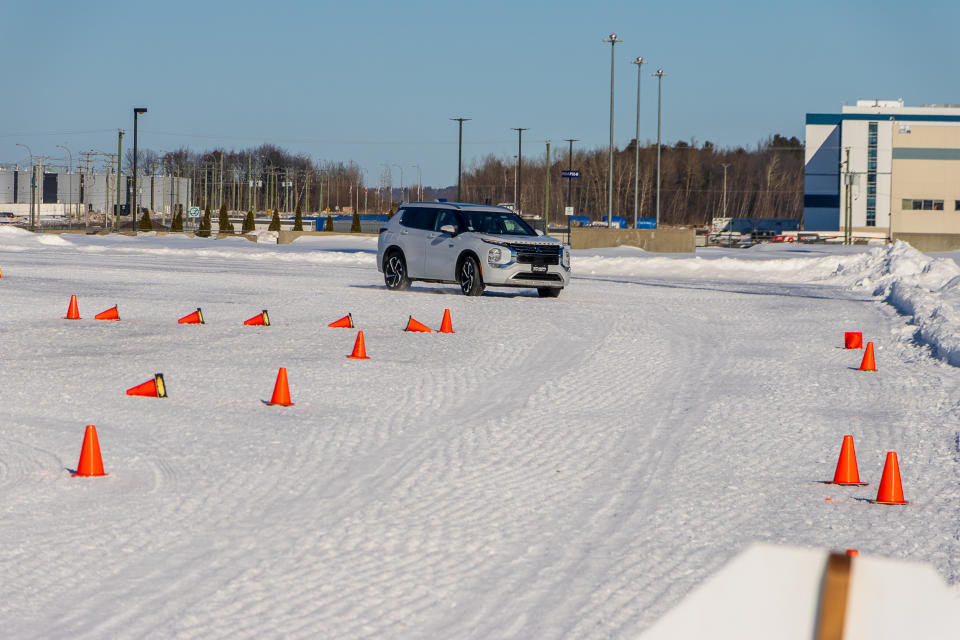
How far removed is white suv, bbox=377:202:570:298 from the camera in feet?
73.9

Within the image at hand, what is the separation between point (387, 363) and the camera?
13148 millimetres

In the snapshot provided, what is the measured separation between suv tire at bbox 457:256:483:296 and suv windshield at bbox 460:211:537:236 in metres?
0.68

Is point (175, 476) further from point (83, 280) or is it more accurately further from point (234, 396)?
point (83, 280)

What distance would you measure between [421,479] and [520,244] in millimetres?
15332

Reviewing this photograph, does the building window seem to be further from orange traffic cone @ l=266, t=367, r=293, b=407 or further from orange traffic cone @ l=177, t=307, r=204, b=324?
orange traffic cone @ l=266, t=367, r=293, b=407

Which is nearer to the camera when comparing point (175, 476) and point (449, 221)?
point (175, 476)

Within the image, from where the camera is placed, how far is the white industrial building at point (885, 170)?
108m

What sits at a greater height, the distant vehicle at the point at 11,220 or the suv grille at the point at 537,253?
the distant vehicle at the point at 11,220

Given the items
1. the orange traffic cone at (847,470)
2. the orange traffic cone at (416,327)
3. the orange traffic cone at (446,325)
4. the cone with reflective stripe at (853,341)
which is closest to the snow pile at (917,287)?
the cone with reflective stripe at (853,341)

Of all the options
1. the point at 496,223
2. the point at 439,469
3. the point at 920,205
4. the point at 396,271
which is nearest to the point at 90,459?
the point at 439,469

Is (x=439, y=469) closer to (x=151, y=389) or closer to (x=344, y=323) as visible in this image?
(x=151, y=389)

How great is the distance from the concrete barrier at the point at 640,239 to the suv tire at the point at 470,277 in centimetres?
2721

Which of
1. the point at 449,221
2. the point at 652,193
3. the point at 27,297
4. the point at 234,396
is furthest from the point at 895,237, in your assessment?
the point at 652,193

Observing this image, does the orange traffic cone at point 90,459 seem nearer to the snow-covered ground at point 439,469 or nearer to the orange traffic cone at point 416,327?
the snow-covered ground at point 439,469
